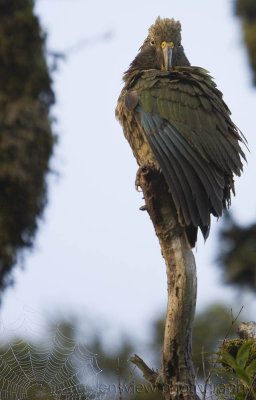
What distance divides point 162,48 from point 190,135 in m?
1.22

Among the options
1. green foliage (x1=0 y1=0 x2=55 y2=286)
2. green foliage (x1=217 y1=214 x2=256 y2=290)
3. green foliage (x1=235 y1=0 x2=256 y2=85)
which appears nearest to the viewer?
green foliage (x1=217 y1=214 x2=256 y2=290)

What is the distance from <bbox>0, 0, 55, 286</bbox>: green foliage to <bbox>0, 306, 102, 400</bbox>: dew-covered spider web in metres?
4.67

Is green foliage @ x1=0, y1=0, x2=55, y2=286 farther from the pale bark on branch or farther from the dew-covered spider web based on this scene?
the pale bark on branch

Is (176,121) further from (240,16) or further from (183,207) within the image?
(240,16)

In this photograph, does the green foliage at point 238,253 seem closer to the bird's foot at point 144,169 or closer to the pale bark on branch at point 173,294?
the bird's foot at point 144,169

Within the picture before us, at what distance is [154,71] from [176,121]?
672 millimetres

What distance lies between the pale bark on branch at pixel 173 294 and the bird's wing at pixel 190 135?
0.11 m

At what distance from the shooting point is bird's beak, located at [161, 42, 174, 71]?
5062mm

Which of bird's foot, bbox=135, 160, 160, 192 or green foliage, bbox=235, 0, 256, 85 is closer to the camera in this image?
bird's foot, bbox=135, 160, 160, 192

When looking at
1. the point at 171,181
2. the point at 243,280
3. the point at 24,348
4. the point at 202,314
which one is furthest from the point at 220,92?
the point at 243,280

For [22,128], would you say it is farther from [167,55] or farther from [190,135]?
[190,135]

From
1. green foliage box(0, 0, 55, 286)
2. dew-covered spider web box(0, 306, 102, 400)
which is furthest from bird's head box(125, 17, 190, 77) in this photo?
green foliage box(0, 0, 55, 286)

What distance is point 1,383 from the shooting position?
12.9 ft

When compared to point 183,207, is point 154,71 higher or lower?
higher
